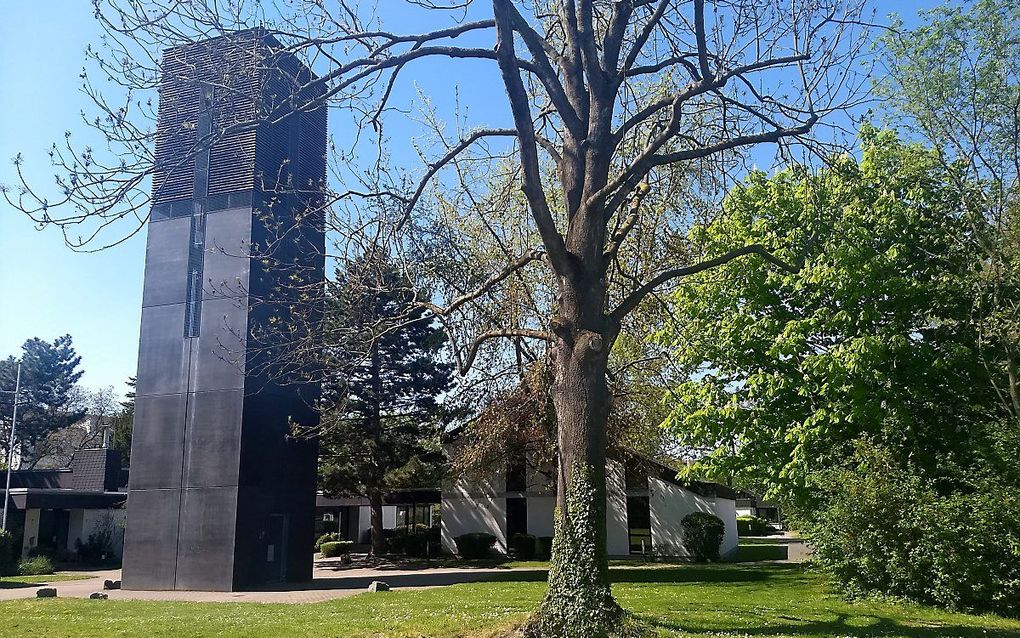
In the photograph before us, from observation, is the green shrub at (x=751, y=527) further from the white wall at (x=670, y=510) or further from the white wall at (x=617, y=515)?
the white wall at (x=617, y=515)

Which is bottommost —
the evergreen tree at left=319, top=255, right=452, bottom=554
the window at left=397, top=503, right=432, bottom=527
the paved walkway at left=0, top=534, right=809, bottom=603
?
the paved walkway at left=0, top=534, right=809, bottom=603

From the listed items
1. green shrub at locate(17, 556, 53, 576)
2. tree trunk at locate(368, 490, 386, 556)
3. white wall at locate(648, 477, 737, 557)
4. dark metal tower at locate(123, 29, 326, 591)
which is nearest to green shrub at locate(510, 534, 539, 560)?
white wall at locate(648, 477, 737, 557)

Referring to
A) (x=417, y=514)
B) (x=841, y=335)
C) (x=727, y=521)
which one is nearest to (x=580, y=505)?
(x=841, y=335)

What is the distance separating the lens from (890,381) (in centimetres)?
1953

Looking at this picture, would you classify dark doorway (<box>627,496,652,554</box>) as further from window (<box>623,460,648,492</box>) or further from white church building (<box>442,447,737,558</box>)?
window (<box>623,460,648,492</box>)

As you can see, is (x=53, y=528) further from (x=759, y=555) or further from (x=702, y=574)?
(x=759, y=555)

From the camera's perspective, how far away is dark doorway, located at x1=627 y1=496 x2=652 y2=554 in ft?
119

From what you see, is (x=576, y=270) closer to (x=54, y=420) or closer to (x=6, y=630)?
(x=6, y=630)

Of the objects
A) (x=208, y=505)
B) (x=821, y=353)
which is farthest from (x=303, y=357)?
(x=821, y=353)

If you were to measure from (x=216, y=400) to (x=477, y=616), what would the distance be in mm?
13029

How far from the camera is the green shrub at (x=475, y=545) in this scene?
35.9m

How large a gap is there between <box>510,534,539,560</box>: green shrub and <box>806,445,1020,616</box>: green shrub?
18.8 m

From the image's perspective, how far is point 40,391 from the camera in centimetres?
6181

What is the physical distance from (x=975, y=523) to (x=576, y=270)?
10.1m
